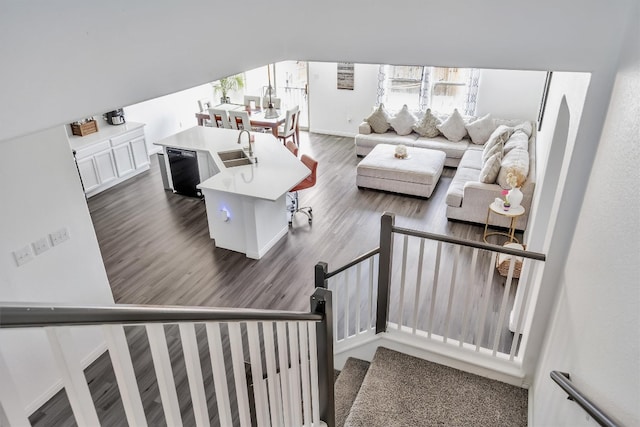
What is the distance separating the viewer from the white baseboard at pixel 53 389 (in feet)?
10.9

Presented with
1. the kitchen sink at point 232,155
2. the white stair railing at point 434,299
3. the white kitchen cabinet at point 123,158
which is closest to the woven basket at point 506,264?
the white stair railing at point 434,299

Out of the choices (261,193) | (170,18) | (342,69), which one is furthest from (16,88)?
(342,69)

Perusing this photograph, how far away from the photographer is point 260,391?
5.61ft

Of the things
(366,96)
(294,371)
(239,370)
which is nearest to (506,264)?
(294,371)

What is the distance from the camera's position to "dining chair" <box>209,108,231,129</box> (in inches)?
333

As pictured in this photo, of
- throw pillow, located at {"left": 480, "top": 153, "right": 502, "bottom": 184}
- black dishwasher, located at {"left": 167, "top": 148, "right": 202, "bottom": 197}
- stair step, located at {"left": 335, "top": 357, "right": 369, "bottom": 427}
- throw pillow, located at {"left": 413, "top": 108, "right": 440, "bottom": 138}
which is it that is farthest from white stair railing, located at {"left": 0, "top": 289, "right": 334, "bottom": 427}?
throw pillow, located at {"left": 413, "top": 108, "right": 440, "bottom": 138}

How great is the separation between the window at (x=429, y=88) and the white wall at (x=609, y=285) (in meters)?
7.20

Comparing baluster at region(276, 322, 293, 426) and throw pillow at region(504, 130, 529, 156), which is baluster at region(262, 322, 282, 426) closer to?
baluster at region(276, 322, 293, 426)

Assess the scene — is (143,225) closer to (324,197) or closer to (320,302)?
(324,197)

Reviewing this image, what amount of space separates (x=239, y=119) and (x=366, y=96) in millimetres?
3177

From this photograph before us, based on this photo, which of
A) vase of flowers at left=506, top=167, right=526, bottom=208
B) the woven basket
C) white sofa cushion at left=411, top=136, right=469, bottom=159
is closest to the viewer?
the woven basket

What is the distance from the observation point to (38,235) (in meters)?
3.36

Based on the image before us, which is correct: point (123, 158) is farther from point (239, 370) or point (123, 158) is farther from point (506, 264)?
point (239, 370)

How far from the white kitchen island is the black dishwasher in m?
0.65
